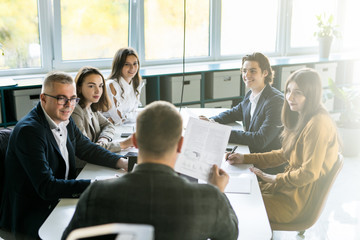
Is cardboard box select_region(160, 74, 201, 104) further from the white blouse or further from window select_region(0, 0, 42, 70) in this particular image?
window select_region(0, 0, 42, 70)

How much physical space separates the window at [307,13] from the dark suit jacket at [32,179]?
159 inches

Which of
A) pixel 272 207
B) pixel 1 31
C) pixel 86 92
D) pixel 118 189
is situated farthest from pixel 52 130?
pixel 1 31

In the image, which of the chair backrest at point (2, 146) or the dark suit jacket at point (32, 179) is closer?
the dark suit jacket at point (32, 179)

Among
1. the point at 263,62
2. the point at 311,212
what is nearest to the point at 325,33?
the point at 263,62

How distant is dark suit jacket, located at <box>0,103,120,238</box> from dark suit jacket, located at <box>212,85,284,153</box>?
3.31 ft

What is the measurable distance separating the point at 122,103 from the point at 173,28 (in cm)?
168

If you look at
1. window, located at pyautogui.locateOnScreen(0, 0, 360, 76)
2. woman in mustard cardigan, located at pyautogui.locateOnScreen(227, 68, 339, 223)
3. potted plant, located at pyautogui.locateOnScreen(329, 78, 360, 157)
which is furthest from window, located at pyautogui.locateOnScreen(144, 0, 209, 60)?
woman in mustard cardigan, located at pyautogui.locateOnScreen(227, 68, 339, 223)

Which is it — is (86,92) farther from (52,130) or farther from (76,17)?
(76,17)

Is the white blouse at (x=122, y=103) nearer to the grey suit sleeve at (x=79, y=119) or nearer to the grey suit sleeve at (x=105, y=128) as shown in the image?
the grey suit sleeve at (x=105, y=128)

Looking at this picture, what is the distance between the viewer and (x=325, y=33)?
4855 millimetres

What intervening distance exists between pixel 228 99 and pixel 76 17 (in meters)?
1.73

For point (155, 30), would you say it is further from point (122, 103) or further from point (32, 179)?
point (32, 179)

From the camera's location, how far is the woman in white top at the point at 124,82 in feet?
9.83

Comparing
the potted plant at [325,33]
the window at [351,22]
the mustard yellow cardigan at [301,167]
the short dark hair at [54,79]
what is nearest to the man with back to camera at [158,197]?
the short dark hair at [54,79]
